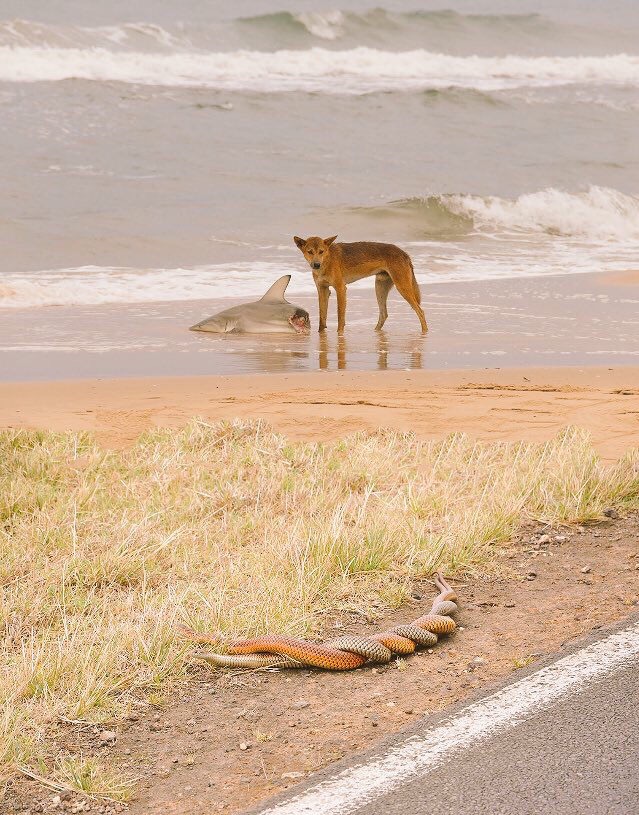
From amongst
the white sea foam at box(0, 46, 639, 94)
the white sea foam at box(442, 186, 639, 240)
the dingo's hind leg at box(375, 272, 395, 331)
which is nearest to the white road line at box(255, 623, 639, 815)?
the dingo's hind leg at box(375, 272, 395, 331)

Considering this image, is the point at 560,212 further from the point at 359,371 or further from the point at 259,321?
the point at 359,371

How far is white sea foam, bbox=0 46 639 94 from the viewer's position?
38.8 meters

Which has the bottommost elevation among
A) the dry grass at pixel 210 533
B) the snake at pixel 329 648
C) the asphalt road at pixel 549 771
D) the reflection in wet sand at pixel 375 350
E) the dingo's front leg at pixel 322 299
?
the asphalt road at pixel 549 771

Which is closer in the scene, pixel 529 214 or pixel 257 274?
pixel 257 274

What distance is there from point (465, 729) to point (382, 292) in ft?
30.5

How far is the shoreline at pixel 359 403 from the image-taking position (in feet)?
25.6

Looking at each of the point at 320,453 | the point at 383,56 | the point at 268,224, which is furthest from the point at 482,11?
the point at 320,453

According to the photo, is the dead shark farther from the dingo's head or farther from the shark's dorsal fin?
the dingo's head

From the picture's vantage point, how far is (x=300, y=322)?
12.4 meters

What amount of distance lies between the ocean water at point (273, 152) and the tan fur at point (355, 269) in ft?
9.45

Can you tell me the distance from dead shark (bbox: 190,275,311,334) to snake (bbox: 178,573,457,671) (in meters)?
8.03

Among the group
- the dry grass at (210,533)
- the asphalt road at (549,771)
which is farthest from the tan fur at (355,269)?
the asphalt road at (549,771)

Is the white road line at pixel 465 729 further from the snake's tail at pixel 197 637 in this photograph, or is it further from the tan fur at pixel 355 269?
the tan fur at pixel 355 269

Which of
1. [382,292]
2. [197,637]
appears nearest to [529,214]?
[382,292]
